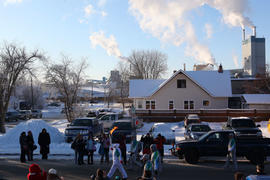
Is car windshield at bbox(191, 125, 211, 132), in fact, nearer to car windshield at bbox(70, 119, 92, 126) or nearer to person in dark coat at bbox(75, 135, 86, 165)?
car windshield at bbox(70, 119, 92, 126)

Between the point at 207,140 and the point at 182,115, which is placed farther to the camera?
the point at 182,115

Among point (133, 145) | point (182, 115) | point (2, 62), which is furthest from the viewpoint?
point (182, 115)

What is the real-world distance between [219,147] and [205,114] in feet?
80.5

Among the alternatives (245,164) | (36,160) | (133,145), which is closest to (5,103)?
(36,160)

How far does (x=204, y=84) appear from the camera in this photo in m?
45.5

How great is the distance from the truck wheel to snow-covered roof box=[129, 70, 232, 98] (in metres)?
28.0

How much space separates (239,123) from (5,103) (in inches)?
822

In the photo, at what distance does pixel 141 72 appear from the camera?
7944cm

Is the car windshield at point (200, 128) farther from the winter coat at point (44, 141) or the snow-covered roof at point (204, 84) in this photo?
the snow-covered roof at point (204, 84)

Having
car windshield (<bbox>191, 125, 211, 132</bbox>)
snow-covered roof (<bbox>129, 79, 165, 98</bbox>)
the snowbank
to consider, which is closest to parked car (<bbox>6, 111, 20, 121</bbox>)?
snow-covered roof (<bbox>129, 79, 165, 98</bbox>)

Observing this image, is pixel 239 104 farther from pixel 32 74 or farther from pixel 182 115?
pixel 32 74

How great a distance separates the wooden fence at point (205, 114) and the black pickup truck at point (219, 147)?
2368 centimetres

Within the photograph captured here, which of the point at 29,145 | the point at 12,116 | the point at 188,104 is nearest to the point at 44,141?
the point at 29,145

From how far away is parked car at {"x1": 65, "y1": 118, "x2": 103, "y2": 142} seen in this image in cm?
2219
